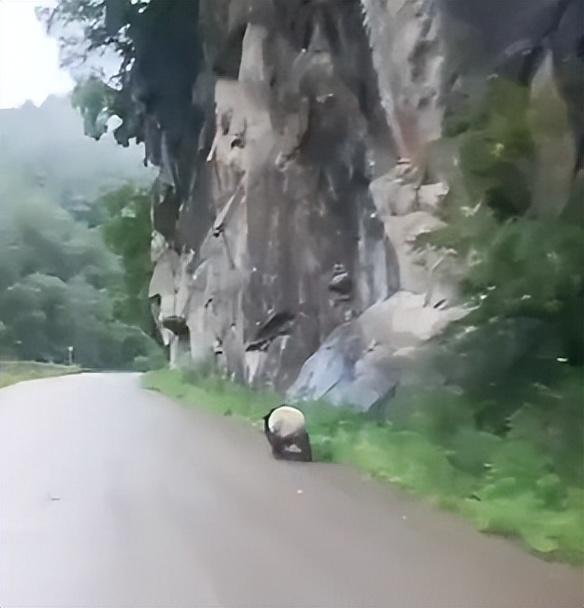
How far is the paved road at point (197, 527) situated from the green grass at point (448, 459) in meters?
0.03

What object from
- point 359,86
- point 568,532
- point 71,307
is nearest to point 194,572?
point 71,307

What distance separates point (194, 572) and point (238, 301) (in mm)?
442

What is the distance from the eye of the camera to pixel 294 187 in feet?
4.92

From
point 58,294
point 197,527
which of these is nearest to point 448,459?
point 197,527

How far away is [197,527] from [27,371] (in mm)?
337

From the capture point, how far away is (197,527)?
4.31ft

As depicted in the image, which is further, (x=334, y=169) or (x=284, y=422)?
(x=334, y=169)

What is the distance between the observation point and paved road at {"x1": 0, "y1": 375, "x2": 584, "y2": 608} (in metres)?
1.26

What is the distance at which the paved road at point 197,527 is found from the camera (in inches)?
49.6

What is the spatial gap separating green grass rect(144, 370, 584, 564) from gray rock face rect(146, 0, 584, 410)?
1.7 inches

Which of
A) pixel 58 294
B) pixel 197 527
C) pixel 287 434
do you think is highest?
pixel 58 294

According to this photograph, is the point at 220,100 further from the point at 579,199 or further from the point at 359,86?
the point at 579,199

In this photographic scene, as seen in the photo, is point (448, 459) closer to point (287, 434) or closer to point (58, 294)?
point (287, 434)

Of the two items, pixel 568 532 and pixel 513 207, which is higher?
pixel 513 207
